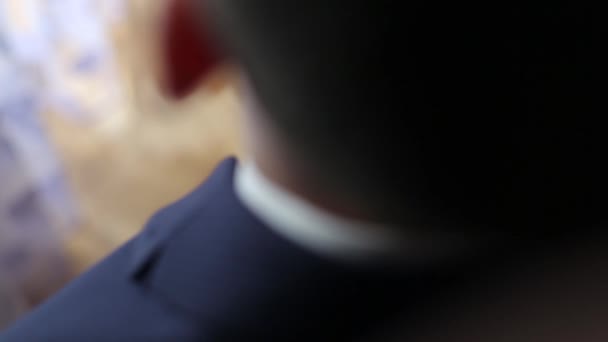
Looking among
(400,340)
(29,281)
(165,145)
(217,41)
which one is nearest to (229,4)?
(217,41)

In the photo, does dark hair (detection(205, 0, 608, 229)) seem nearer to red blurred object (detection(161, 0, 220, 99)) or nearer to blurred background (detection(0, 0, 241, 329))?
red blurred object (detection(161, 0, 220, 99))

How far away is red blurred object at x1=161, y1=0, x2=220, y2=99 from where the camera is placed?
1.00ft

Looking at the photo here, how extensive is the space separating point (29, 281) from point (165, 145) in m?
0.36

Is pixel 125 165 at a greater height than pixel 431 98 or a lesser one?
greater

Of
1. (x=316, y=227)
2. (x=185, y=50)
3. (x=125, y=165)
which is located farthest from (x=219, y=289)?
(x=125, y=165)

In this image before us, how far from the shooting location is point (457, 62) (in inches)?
11.4

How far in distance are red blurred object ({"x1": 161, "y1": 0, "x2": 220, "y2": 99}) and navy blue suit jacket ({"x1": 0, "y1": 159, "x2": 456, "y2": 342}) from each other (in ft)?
0.66

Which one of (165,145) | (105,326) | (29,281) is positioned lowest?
(105,326)

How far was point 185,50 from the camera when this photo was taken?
12.4 inches

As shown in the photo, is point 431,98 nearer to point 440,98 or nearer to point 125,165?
point 440,98

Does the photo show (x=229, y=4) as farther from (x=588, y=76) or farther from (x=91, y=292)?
(x=91, y=292)

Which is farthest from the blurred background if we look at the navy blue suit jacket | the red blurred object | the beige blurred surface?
the red blurred object

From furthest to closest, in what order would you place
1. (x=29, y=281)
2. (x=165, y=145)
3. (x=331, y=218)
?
Answer: (x=165, y=145) → (x=29, y=281) → (x=331, y=218)

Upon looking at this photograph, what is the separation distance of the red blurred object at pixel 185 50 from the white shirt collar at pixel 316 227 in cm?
13
